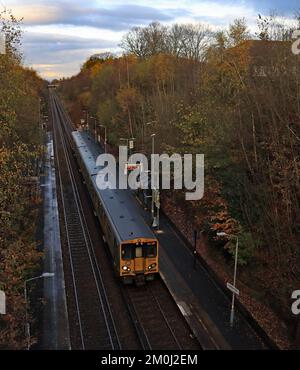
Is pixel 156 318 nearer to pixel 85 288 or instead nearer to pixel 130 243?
pixel 130 243

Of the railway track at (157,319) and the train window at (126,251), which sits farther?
the train window at (126,251)

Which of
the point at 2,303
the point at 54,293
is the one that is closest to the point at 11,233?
the point at 2,303

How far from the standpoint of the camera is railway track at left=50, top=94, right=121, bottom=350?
59.6 feet

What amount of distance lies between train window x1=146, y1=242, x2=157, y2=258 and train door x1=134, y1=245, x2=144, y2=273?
352 mm

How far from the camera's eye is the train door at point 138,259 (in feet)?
69.2

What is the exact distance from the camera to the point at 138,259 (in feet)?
69.8

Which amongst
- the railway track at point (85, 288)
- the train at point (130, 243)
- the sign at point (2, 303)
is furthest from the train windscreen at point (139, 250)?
the sign at point (2, 303)

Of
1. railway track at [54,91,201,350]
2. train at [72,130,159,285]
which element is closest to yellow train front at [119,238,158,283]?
train at [72,130,159,285]

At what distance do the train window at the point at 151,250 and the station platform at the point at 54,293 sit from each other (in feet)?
15.2

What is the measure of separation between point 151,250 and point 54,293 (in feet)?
17.4

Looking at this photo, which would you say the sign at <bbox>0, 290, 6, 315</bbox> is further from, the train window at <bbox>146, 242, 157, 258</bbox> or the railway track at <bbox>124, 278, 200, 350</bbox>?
the train window at <bbox>146, 242, 157, 258</bbox>

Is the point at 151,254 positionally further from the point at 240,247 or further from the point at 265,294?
the point at 265,294

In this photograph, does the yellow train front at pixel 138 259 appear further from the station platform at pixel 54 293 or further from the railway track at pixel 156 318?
the station platform at pixel 54 293
